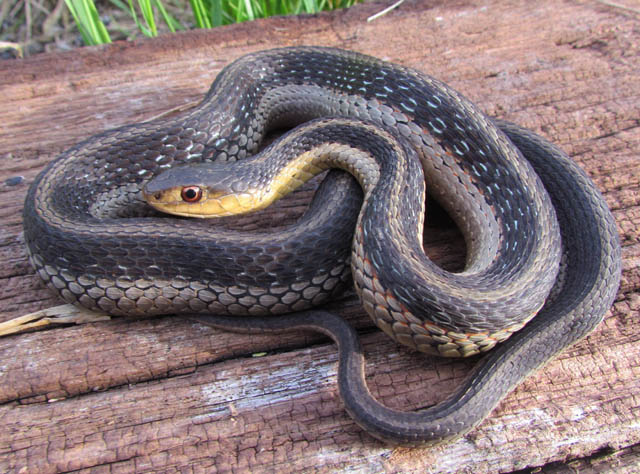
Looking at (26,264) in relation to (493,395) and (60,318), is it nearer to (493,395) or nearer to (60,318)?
(60,318)

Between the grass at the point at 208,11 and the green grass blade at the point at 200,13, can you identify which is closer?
the grass at the point at 208,11

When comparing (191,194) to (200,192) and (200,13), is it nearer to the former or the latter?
(200,192)

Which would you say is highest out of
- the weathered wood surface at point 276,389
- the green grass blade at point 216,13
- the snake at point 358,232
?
the green grass blade at point 216,13

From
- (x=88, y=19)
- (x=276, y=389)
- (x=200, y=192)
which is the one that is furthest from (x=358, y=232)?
(x=88, y=19)

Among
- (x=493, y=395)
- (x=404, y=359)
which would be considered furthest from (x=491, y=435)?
(x=404, y=359)

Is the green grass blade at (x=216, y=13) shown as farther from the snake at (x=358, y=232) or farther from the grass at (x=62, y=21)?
the snake at (x=358, y=232)

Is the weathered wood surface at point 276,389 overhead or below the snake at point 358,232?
below

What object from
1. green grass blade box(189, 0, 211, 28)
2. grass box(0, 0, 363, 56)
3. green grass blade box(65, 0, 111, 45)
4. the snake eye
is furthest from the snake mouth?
grass box(0, 0, 363, 56)

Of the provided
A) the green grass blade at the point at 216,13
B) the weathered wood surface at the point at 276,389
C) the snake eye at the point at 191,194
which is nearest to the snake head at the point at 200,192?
the snake eye at the point at 191,194
